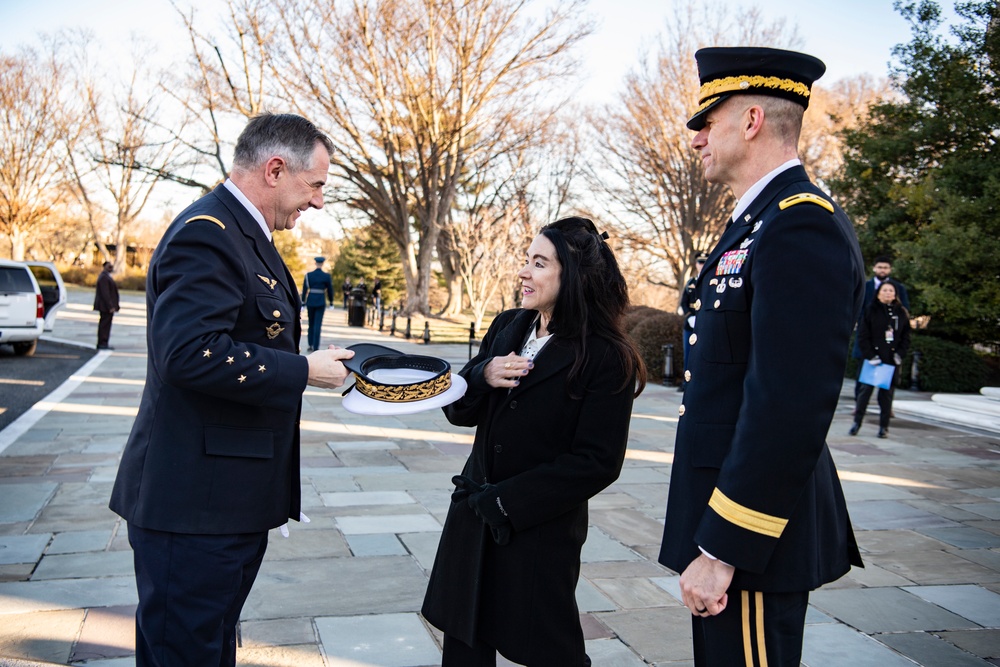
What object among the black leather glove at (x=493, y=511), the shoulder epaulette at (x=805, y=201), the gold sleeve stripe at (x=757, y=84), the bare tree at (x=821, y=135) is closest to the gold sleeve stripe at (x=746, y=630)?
the black leather glove at (x=493, y=511)

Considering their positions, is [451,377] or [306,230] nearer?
[451,377]

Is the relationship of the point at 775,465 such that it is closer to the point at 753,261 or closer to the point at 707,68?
the point at 753,261

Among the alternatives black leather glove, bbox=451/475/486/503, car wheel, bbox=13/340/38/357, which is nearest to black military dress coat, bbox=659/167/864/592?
black leather glove, bbox=451/475/486/503

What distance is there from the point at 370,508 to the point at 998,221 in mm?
11711

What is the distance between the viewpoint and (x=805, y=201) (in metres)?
1.92

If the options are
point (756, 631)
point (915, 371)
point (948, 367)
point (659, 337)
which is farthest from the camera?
point (659, 337)

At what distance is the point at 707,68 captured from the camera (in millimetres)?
2188

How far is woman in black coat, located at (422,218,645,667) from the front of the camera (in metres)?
2.59

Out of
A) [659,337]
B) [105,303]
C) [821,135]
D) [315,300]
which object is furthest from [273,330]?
[821,135]

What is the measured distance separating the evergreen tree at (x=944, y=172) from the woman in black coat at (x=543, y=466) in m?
12.6

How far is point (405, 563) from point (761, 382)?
133 inches

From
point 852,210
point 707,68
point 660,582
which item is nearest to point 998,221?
point 852,210

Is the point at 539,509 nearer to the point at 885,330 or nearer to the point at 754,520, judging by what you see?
the point at 754,520

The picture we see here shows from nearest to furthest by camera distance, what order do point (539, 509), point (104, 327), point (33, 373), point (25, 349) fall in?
1. point (539, 509)
2. point (33, 373)
3. point (25, 349)
4. point (104, 327)
